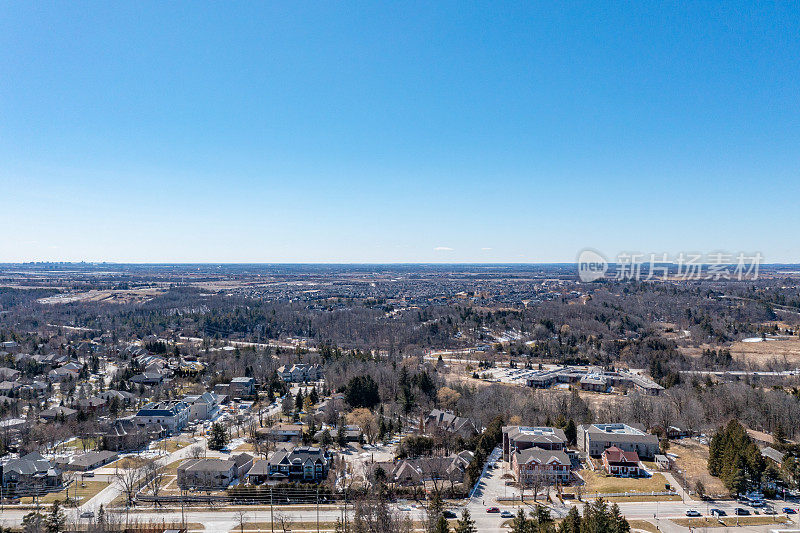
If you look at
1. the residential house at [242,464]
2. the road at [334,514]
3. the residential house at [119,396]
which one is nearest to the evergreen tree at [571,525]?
the road at [334,514]

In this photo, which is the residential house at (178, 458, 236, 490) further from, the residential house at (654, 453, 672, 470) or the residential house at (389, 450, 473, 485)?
the residential house at (654, 453, 672, 470)

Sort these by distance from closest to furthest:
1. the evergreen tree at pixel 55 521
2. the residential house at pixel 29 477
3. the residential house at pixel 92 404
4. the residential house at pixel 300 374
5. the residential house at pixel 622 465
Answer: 1. the evergreen tree at pixel 55 521
2. the residential house at pixel 29 477
3. the residential house at pixel 622 465
4. the residential house at pixel 92 404
5. the residential house at pixel 300 374

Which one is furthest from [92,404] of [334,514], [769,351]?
[769,351]

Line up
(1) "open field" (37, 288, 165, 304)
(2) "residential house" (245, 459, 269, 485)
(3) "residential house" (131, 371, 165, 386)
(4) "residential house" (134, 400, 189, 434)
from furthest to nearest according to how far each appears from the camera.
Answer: (1) "open field" (37, 288, 165, 304) < (3) "residential house" (131, 371, 165, 386) < (4) "residential house" (134, 400, 189, 434) < (2) "residential house" (245, 459, 269, 485)

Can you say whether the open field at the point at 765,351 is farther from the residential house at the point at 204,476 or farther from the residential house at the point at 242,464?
the residential house at the point at 204,476

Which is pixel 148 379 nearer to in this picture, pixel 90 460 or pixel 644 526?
pixel 90 460

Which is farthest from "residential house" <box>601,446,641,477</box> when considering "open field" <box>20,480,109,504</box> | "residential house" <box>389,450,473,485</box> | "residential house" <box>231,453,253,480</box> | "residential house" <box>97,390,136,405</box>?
"residential house" <box>97,390,136,405</box>
